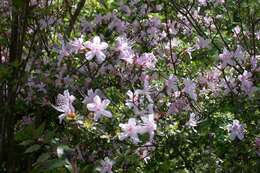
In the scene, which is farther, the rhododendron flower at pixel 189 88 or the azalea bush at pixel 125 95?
the rhododendron flower at pixel 189 88

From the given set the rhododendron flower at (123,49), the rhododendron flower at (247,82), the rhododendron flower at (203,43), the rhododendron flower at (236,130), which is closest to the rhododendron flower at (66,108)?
the rhododendron flower at (123,49)

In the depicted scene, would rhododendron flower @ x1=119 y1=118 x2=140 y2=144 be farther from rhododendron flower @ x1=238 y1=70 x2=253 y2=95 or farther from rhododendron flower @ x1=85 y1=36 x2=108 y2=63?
rhododendron flower @ x1=238 y1=70 x2=253 y2=95

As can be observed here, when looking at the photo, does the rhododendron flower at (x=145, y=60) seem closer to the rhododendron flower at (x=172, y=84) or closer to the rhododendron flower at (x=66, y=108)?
the rhododendron flower at (x=172, y=84)

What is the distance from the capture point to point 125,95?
9.41 ft

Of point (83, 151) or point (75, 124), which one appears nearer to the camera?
point (75, 124)

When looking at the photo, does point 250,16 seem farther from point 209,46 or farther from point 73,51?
point 73,51

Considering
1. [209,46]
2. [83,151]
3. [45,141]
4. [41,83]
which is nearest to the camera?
[45,141]

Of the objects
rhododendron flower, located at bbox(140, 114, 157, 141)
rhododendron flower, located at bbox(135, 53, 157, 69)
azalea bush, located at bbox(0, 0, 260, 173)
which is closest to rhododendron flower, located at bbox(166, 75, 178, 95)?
azalea bush, located at bbox(0, 0, 260, 173)

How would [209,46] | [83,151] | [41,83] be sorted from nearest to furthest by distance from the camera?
[83,151]
[41,83]
[209,46]

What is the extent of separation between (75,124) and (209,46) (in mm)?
1218

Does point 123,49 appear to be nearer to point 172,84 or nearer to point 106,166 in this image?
point 172,84

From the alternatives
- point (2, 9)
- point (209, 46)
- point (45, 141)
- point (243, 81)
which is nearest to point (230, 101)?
point (243, 81)

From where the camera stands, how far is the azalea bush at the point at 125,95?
241 cm

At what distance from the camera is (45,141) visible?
7.53 feet
